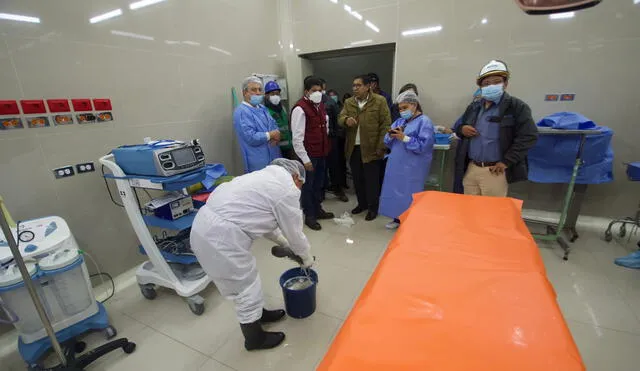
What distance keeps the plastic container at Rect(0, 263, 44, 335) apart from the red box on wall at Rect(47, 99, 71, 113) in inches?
42.1

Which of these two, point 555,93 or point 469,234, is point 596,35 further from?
point 469,234

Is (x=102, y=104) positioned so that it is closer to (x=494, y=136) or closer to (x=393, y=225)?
(x=393, y=225)

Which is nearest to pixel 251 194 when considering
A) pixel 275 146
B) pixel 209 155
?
pixel 275 146

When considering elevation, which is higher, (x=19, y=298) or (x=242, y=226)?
(x=242, y=226)

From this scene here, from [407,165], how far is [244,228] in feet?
6.06

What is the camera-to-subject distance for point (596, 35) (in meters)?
2.64

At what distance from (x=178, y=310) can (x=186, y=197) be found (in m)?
0.81

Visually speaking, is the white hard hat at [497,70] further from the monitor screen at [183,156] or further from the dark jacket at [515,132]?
the monitor screen at [183,156]

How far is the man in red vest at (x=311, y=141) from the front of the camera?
2836 millimetres

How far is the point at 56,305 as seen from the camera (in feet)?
5.09

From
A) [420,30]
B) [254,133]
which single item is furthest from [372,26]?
[254,133]

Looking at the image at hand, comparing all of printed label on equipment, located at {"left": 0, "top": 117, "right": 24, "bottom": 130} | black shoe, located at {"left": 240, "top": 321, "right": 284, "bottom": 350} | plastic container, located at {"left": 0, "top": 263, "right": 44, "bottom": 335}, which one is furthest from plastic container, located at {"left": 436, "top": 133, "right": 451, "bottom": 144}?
printed label on equipment, located at {"left": 0, "top": 117, "right": 24, "bottom": 130}

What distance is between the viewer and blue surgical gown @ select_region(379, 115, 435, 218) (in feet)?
8.39

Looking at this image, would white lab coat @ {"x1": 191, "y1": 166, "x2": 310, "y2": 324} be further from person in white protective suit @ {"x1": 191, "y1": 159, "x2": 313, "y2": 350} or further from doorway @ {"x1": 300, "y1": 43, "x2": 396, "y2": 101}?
doorway @ {"x1": 300, "y1": 43, "x2": 396, "y2": 101}
